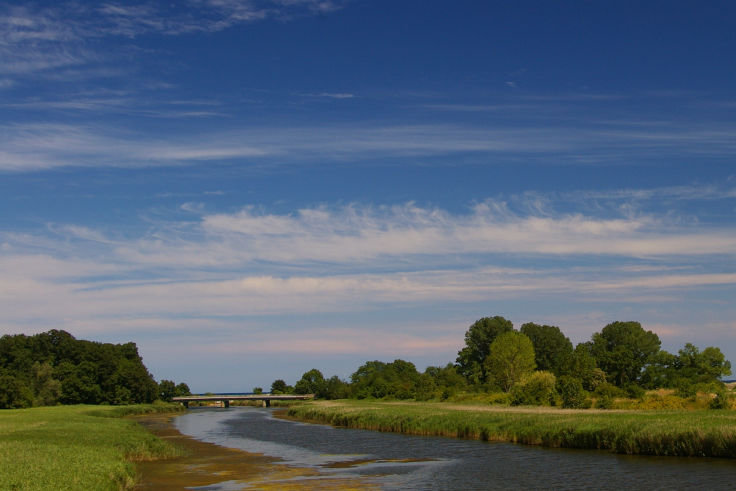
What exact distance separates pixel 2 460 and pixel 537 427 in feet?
118

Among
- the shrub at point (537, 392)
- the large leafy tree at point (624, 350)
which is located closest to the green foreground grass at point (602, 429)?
the shrub at point (537, 392)

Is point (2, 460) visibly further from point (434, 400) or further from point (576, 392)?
point (434, 400)

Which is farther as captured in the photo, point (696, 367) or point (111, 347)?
point (111, 347)

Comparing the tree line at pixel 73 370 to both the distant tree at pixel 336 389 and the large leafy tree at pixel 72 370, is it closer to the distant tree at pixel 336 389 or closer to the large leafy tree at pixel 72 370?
the large leafy tree at pixel 72 370

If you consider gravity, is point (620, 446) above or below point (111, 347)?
below

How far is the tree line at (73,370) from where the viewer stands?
134125 mm

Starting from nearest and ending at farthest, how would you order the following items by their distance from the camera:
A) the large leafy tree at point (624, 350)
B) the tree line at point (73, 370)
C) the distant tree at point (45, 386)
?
the large leafy tree at point (624, 350) → the distant tree at point (45, 386) → the tree line at point (73, 370)

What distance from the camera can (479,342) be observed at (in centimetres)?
17325

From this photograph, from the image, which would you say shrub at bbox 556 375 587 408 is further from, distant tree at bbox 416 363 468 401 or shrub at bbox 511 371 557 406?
distant tree at bbox 416 363 468 401

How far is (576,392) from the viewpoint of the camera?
70.6 meters

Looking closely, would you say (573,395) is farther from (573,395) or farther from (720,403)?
(720,403)

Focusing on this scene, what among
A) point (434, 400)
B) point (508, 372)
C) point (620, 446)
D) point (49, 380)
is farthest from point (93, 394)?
point (620, 446)

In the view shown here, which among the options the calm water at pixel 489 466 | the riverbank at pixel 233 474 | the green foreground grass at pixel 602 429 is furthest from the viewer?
the green foreground grass at pixel 602 429

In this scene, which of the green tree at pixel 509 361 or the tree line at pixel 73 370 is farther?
the tree line at pixel 73 370
